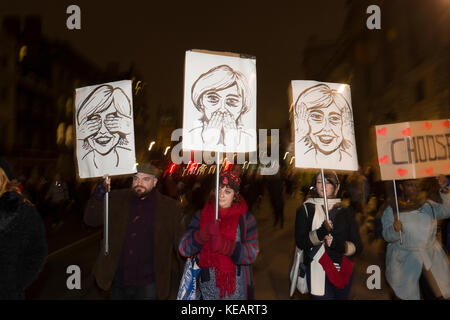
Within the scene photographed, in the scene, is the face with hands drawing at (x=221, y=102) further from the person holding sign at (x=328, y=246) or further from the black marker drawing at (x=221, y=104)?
the person holding sign at (x=328, y=246)

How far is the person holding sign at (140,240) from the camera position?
146 inches

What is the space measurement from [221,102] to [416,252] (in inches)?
102

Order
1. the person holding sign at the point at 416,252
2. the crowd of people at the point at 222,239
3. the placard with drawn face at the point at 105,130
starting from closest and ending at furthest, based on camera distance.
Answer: the crowd of people at the point at 222,239, the placard with drawn face at the point at 105,130, the person holding sign at the point at 416,252

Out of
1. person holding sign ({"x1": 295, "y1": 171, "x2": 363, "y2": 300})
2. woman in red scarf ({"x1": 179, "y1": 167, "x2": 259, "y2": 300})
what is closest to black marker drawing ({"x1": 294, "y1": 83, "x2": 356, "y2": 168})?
person holding sign ({"x1": 295, "y1": 171, "x2": 363, "y2": 300})

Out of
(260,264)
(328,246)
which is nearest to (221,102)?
(328,246)

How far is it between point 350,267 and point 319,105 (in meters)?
1.62

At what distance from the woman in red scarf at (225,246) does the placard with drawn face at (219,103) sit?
36 cm

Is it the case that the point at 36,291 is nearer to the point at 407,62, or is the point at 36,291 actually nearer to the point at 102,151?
the point at 102,151

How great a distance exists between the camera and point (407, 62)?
23.6 meters

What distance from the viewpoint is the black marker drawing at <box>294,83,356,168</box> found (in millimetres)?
4273

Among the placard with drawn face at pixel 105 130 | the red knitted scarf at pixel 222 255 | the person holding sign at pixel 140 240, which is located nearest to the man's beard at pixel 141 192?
the person holding sign at pixel 140 240

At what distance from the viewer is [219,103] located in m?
3.78

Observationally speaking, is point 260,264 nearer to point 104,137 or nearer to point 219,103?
point 104,137
